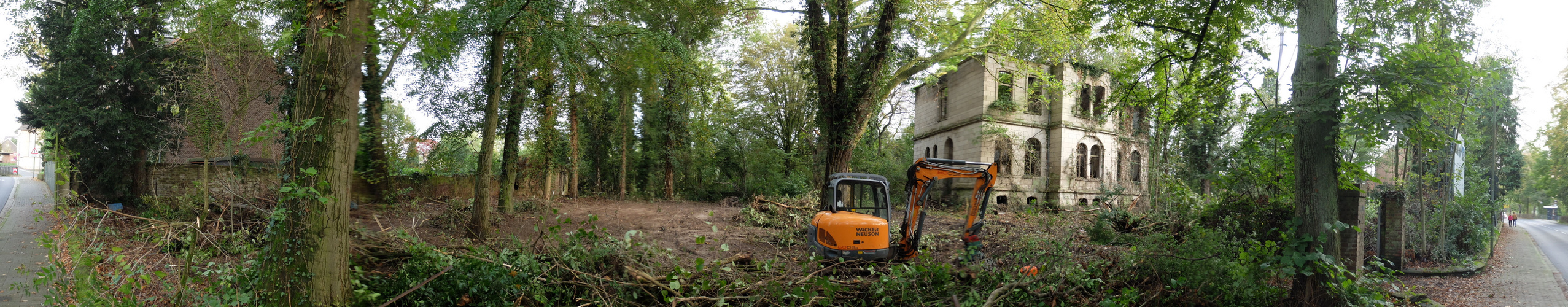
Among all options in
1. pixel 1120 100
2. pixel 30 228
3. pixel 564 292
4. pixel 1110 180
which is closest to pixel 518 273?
pixel 564 292

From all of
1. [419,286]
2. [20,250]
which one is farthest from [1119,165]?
[20,250]

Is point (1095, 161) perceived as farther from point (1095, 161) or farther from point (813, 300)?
point (813, 300)

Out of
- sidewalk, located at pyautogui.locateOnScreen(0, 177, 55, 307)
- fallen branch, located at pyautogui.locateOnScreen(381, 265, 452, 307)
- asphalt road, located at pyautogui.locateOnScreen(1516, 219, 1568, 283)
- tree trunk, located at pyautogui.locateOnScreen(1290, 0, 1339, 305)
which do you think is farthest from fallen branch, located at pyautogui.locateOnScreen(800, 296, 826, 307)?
asphalt road, located at pyautogui.locateOnScreen(1516, 219, 1568, 283)

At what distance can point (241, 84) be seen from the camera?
1151 centimetres

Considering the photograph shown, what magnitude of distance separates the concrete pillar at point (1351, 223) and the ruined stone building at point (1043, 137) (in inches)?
581

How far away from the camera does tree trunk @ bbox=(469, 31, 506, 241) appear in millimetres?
10242

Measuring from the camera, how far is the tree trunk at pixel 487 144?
10.2m

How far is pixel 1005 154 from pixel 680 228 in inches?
548

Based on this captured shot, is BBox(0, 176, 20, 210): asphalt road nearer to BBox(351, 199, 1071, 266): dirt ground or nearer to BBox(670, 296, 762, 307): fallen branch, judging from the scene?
BBox(351, 199, 1071, 266): dirt ground

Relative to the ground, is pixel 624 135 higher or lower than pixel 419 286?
higher

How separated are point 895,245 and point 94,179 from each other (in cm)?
1954

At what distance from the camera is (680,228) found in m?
14.2

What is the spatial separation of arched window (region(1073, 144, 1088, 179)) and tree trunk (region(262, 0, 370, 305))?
2400cm

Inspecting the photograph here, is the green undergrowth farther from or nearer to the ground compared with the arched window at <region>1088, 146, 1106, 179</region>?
nearer to the ground
